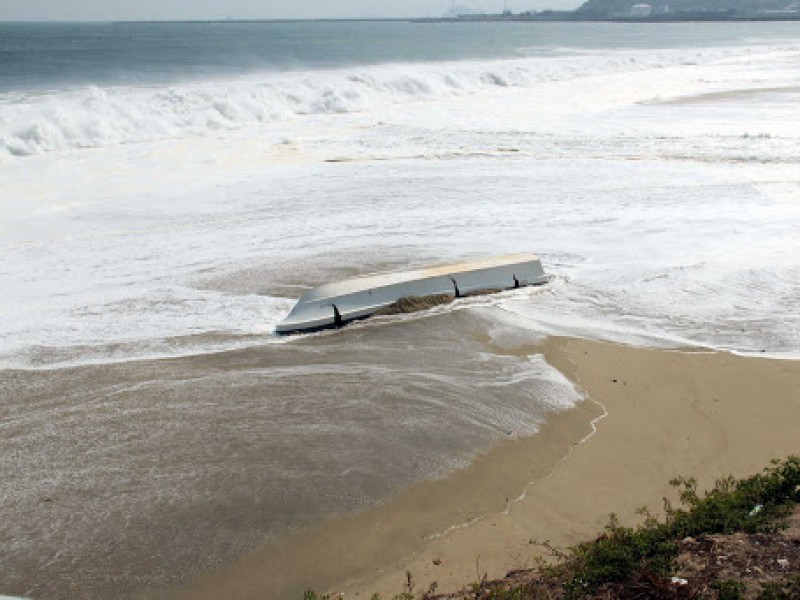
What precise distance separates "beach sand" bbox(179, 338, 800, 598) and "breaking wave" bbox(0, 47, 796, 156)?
16.4 metres

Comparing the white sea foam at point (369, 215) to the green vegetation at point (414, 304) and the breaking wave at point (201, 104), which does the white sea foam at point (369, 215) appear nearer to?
the breaking wave at point (201, 104)

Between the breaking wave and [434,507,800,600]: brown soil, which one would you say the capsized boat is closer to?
[434,507,800,600]: brown soil

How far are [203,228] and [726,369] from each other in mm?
7442

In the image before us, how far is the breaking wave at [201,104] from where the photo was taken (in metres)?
20.6

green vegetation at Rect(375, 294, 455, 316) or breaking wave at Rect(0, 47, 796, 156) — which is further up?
breaking wave at Rect(0, 47, 796, 156)

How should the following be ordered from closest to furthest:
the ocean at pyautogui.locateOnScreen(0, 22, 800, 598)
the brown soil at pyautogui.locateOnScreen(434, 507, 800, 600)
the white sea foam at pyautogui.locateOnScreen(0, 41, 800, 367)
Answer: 1. the brown soil at pyautogui.locateOnScreen(434, 507, 800, 600)
2. the ocean at pyautogui.locateOnScreen(0, 22, 800, 598)
3. the white sea foam at pyautogui.locateOnScreen(0, 41, 800, 367)

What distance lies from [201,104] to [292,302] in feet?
59.5

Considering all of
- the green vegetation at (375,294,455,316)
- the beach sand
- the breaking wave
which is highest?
the breaking wave

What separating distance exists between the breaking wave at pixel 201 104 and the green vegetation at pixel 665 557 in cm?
1775

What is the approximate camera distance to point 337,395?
6.77 meters

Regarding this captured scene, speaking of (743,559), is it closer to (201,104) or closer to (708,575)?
(708,575)

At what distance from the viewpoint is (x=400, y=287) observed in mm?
8820

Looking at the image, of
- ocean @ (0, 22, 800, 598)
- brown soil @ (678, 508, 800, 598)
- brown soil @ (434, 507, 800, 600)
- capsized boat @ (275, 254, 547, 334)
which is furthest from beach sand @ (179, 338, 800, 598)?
capsized boat @ (275, 254, 547, 334)

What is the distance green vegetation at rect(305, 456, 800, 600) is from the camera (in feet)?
12.9
